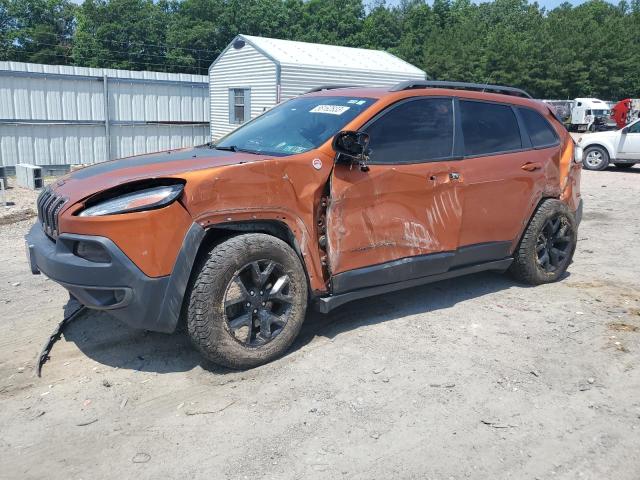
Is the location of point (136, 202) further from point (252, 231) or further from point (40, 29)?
point (40, 29)

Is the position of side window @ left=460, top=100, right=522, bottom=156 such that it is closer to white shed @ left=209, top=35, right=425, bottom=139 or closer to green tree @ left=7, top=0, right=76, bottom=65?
white shed @ left=209, top=35, right=425, bottom=139

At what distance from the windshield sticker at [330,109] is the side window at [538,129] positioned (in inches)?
79.9

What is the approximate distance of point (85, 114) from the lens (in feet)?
56.5

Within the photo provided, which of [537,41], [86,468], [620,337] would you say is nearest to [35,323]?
[86,468]

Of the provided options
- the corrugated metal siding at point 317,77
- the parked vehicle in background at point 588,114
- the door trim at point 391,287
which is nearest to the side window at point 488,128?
the door trim at point 391,287

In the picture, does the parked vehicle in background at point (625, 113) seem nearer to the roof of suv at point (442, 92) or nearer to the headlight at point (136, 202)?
the roof of suv at point (442, 92)

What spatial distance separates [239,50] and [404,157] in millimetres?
18573

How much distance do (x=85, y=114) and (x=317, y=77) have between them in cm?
771

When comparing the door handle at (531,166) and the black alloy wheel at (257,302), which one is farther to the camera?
the door handle at (531,166)

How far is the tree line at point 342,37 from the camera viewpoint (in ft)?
157

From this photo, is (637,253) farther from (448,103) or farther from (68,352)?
(68,352)

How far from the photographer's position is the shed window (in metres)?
21.3

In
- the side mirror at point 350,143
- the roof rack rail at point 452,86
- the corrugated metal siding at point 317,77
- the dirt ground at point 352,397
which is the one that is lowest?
the dirt ground at point 352,397

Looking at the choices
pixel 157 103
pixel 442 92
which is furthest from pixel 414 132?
pixel 157 103
